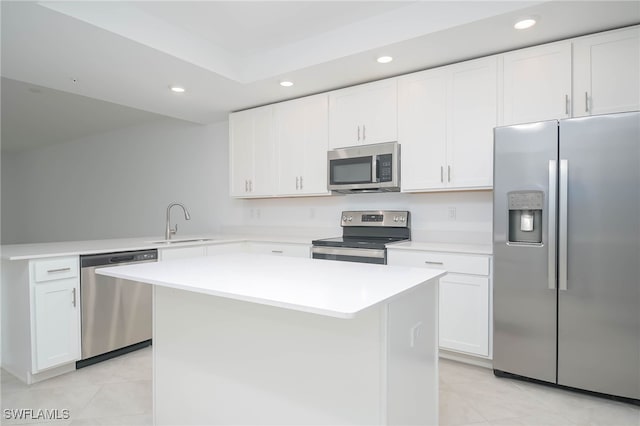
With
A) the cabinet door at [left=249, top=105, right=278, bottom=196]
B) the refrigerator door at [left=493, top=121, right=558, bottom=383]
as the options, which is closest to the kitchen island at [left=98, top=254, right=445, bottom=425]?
the refrigerator door at [left=493, top=121, right=558, bottom=383]

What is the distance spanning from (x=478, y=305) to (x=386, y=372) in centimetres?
163

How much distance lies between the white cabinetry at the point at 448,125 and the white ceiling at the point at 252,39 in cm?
15

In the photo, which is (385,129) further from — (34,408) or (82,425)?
(34,408)

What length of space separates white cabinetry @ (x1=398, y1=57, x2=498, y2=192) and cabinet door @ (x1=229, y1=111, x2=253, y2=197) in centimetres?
181

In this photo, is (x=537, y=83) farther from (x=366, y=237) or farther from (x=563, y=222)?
(x=366, y=237)

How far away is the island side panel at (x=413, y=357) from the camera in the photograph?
1267 mm

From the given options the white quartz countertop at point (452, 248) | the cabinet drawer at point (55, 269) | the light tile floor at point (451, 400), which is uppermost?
the white quartz countertop at point (452, 248)

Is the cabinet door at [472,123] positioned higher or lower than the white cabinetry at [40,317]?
higher

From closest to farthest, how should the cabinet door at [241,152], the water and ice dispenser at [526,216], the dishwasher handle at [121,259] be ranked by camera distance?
the water and ice dispenser at [526,216] → the dishwasher handle at [121,259] → the cabinet door at [241,152]

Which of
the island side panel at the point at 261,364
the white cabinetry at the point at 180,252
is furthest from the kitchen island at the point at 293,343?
the white cabinetry at the point at 180,252

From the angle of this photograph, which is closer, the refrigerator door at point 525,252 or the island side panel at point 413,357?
the island side panel at point 413,357

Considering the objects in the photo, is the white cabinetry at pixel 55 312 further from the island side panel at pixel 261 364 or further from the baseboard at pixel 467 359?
the baseboard at pixel 467 359

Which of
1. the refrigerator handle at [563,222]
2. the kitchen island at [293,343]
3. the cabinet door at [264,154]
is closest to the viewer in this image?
the kitchen island at [293,343]

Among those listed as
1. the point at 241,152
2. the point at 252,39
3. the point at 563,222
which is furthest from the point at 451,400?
the point at 241,152
